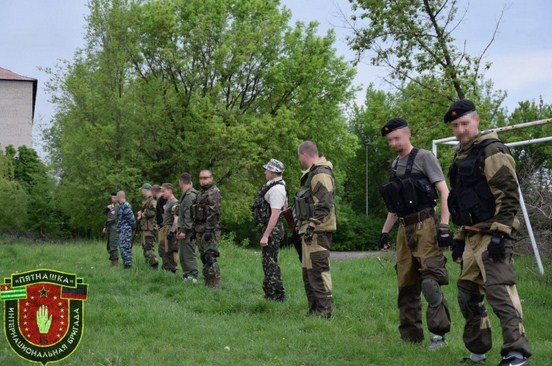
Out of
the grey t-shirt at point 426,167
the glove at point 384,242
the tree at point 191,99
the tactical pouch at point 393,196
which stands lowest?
the glove at point 384,242

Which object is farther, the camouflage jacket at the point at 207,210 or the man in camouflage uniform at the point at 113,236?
the man in camouflage uniform at the point at 113,236

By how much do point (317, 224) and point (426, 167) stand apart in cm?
188

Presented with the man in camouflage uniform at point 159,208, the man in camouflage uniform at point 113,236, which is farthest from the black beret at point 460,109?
the man in camouflage uniform at point 113,236

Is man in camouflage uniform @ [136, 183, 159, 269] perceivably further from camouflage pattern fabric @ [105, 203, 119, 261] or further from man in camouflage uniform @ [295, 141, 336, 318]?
Result: man in camouflage uniform @ [295, 141, 336, 318]

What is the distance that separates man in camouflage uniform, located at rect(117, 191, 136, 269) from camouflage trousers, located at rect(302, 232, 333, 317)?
22.2 ft

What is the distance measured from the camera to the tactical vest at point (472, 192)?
5340mm

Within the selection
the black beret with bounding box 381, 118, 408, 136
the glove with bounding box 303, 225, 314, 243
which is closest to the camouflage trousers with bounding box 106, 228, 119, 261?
the glove with bounding box 303, 225, 314, 243

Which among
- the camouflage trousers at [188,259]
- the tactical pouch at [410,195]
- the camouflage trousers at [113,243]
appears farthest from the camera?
the camouflage trousers at [113,243]

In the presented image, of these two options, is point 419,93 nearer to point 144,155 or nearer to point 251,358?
point 251,358

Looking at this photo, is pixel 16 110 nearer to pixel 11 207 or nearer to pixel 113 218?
pixel 11 207

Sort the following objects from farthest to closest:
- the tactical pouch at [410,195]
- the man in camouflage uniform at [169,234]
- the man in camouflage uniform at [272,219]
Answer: the man in camouflage uniform at [169,234], the man in camouflage uniform at [272,219], the tactical pouch at [410,195]

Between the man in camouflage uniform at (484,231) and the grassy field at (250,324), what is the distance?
65 cm

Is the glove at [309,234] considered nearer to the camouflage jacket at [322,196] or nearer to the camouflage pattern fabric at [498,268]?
the camouflage jacket at [322,196]

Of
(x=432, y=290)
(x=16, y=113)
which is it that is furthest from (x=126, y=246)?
(x=16, y=113)
